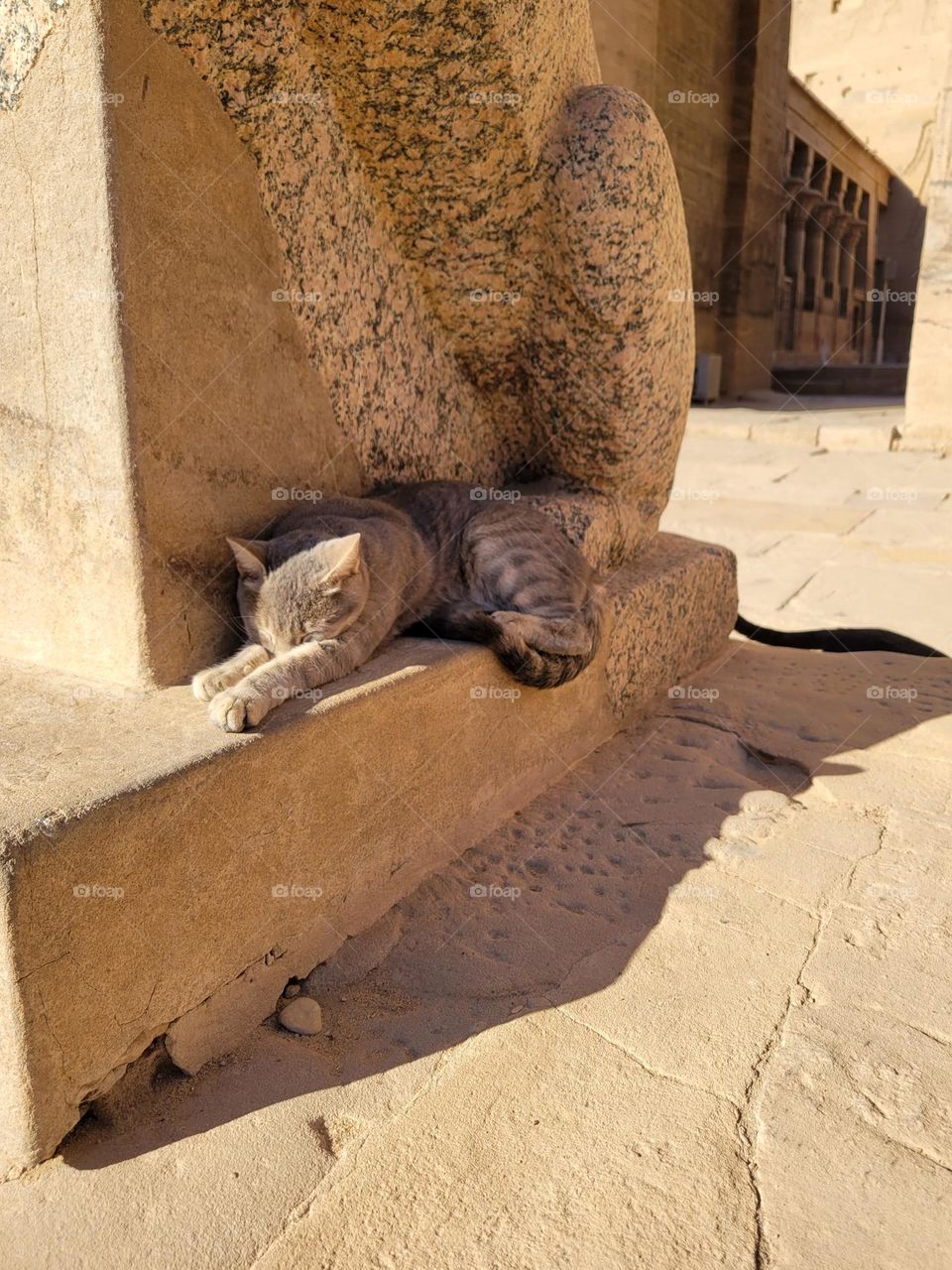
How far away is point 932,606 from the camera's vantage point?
428cm

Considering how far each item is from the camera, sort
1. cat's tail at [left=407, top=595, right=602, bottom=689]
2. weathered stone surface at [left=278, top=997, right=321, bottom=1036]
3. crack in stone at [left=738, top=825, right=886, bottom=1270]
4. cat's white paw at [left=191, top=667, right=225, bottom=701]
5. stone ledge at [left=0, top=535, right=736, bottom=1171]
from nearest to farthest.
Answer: crack in stone at [left=738, top=825, right=886, bottom=1270] → stone ledge at [left=0, top=535, right=736, bottom=1171] → weathered stone surface at [left=278, top=997, right=321, bottom=1036] → cat's white paw at [left=191, top=667, right=225, bottom=701] → cat's tail at [left=407, top=595, right=602, bottom=689]

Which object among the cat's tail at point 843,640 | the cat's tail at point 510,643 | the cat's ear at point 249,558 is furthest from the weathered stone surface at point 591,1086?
the cat's tail at point 843,640

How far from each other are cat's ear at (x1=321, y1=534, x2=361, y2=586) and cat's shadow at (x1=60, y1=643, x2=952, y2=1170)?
27.7 inches

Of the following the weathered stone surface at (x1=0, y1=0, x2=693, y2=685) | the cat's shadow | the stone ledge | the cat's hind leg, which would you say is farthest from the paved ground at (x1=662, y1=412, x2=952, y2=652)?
the stone ledge

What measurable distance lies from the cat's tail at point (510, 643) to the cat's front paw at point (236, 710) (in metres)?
0.70

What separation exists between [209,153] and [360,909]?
1.53 m

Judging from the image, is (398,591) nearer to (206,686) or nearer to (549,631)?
(549,631)

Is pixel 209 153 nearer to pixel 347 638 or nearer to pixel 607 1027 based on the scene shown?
pixel 347 638

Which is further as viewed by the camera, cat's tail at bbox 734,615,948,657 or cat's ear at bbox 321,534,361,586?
cat's tail at bbox 734,615,948,657

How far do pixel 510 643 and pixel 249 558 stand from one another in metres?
0.64

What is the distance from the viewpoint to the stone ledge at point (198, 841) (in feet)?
4.61

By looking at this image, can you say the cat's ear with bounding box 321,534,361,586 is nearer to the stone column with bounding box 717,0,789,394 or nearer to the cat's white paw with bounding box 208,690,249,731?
the cat's white paw with bounding box 208,690,249,731

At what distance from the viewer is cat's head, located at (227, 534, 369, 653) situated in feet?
6.75

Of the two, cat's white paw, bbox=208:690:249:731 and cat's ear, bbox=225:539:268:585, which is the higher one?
cat's ear, bbox=225:539:268:585
